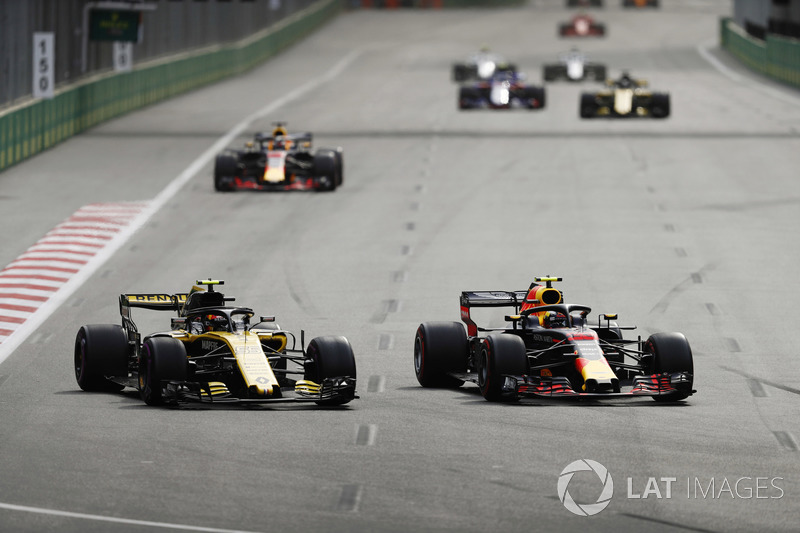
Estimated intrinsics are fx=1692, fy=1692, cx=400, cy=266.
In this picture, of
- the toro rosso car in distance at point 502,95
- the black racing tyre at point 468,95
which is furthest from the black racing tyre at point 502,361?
the black racing tyre at point 468,95

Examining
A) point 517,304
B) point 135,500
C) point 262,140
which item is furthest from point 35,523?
point 262,140

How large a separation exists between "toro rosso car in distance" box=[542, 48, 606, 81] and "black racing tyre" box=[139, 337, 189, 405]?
5424cm

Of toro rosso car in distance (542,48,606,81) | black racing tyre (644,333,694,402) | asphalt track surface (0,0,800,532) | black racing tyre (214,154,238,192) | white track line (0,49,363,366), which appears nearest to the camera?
asphalt track surface (0,0,800,532)

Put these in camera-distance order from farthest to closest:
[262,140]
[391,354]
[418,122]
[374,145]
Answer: [418,122] → [374,145] → [262,140] → [391,354]

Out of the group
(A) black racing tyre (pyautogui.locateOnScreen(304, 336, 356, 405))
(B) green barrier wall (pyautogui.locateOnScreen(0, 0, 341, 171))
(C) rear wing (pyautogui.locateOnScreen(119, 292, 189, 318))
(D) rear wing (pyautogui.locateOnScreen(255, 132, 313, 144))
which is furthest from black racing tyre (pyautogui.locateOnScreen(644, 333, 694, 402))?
(B) green barrier wall (pyautogui.locateOnScreen(0, 0, 341, 171))

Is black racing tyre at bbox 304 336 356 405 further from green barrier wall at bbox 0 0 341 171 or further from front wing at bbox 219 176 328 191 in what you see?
green barrier wall at bbox 0 0 341 171

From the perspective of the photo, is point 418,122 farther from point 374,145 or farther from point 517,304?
point 517,304

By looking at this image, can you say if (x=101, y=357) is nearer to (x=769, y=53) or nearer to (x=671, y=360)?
(x=671, y=360)

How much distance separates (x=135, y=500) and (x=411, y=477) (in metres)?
2.50

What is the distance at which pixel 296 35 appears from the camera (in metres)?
97.5

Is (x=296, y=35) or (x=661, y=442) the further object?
(x=296, y=35)

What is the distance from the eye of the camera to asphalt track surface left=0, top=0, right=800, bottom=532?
1423 centimetres

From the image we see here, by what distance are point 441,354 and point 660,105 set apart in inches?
1424

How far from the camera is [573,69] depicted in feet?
233
